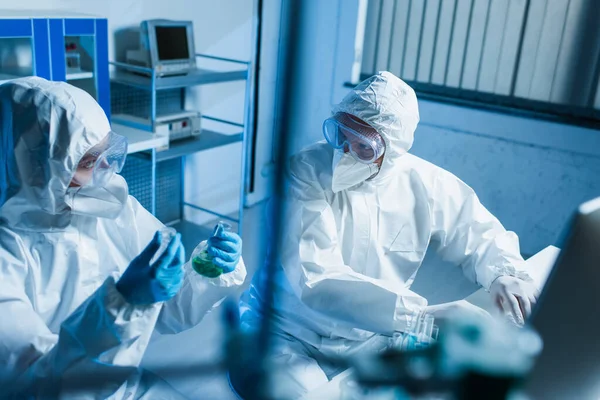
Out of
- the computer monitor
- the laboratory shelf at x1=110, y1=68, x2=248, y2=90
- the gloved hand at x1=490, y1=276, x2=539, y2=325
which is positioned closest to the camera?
the computer monitor

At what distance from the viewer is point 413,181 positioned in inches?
68.4

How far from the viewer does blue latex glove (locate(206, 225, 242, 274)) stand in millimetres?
1344

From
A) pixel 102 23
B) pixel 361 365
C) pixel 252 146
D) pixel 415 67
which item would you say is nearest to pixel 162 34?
pixel 102 23

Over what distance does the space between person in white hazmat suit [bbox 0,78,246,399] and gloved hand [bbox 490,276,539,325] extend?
2.23 feet

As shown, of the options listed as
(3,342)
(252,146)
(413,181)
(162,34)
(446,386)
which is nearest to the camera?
(446,386)

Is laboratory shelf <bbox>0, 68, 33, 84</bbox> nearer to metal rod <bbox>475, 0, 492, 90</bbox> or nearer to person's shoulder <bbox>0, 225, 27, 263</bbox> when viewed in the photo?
person's shoulder <bbox>0, 225, 27, 263</bbox>

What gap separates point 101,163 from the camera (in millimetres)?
1296

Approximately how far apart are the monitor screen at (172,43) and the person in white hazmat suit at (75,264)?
1403 mm

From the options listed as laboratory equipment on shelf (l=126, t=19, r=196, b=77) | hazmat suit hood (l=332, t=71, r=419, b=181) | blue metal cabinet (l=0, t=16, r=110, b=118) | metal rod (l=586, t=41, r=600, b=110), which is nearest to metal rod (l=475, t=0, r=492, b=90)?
metal rod (l=586, t=41, r=600, b=110)

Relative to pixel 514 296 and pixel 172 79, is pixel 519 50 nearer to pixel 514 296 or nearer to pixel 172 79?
pixel 172 79

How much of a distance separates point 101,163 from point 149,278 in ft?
1.46

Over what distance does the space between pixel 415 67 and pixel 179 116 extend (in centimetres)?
147

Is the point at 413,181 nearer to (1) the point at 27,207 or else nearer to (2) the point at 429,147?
(1) the point at 27,207

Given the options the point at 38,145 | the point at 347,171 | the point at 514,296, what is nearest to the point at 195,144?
the point at 347,171
